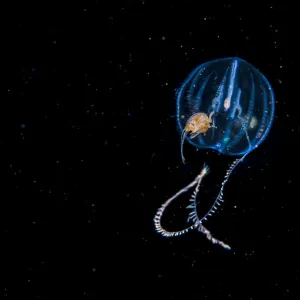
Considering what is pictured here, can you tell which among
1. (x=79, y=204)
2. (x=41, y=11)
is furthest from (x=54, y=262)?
(x=41, y=11)

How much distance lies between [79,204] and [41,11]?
166 cm

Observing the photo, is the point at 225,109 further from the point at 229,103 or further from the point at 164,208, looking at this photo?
the point at 164,208

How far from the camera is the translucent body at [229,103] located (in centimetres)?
274

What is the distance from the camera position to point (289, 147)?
10.3 feet

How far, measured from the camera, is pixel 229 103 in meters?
2.71

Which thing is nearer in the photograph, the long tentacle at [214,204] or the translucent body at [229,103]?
the translucent body at [229,103]

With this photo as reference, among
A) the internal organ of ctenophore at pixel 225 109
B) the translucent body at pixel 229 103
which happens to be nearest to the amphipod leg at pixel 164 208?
the internal organ of ctenophore at pixel 225 109

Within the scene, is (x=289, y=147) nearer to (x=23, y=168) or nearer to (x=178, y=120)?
(x=178, y=120)

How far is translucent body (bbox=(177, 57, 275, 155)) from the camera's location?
2.74 metres

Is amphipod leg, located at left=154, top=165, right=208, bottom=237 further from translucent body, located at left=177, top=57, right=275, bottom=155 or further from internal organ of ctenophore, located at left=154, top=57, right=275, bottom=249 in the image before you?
translucent body, located at left=177, top=57, right=275, bottom=155

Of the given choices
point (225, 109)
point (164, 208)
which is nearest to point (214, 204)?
point (164, 208)

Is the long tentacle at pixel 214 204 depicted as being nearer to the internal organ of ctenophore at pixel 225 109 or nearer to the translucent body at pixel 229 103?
the internal organ of ctenophore at pixel 225 109

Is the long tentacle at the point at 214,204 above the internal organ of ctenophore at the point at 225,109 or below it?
below

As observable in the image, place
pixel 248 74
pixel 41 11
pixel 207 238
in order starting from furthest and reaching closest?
pixel 207 238
pixel 41 11
pixel 248 74
